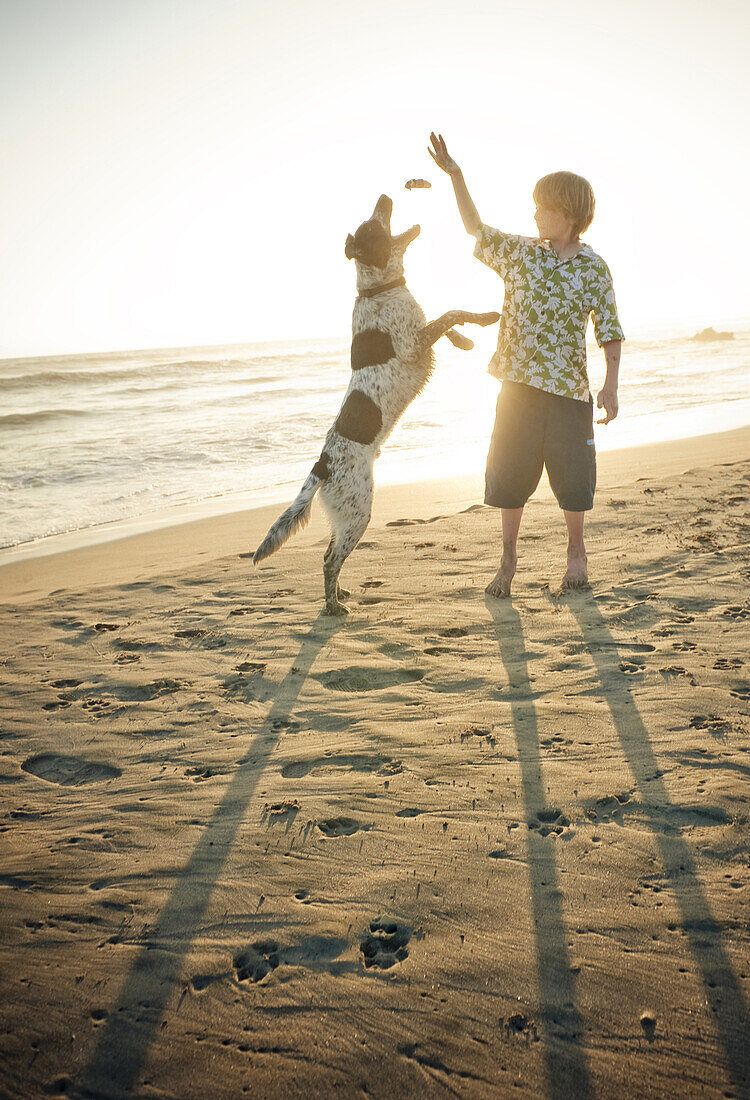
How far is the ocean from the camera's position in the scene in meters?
8.56

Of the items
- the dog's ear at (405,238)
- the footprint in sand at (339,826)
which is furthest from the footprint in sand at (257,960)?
the dog's ear at (405,238)

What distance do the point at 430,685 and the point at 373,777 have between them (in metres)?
0.71

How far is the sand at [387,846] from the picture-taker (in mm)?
1490

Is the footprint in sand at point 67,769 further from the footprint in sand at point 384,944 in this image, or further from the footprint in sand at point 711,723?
the footprint in sand at point 711,723

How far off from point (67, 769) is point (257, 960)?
1237 millimetres

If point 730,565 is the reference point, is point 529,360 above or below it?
above

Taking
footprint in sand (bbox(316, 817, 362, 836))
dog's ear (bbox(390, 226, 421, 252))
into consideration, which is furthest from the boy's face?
footprint in sand (bbox(316, 817, 362, 836))

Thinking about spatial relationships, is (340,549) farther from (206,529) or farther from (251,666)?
(206,529)

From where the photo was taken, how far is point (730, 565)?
4.01m

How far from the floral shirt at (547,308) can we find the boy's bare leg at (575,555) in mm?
643

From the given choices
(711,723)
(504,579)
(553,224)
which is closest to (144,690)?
(504,579)

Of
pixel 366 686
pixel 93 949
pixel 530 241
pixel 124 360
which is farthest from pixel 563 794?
pixel 124 360

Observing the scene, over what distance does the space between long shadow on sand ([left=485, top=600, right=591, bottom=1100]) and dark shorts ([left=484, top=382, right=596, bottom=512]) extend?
1.45 meters

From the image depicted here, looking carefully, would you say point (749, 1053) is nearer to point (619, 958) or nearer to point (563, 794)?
point (619, 958)
